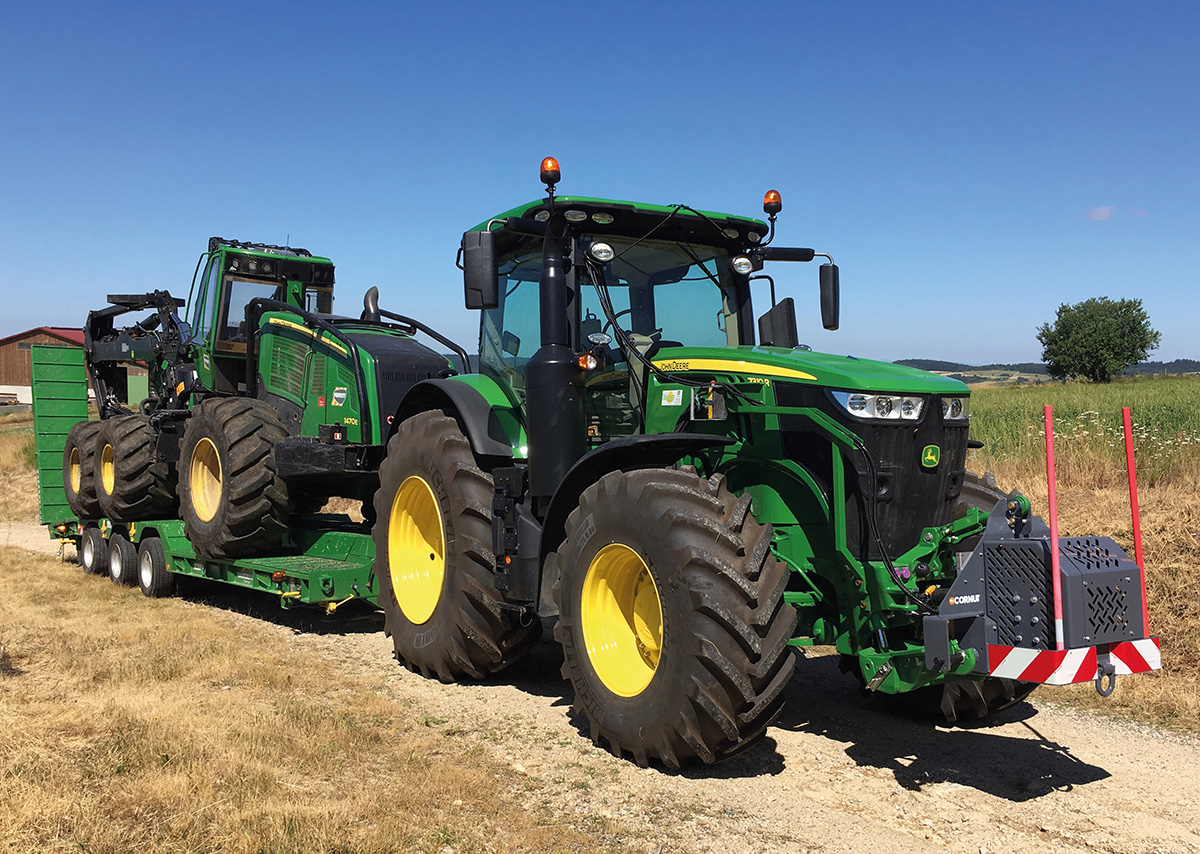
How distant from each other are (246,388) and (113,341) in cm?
320

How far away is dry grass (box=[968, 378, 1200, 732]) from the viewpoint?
6402mm

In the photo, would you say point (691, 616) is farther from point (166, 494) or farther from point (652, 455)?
point (166, 494)

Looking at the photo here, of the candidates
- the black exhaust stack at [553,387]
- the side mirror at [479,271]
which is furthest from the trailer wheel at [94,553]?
the side mirror at [479,271]

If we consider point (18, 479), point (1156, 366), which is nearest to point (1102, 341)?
point (1156, 366)

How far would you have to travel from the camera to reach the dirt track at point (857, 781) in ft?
13.8

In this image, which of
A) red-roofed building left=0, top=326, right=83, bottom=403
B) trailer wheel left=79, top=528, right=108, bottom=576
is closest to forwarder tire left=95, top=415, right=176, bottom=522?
trailer wheel left=79, top=528, right=108, bottom=576

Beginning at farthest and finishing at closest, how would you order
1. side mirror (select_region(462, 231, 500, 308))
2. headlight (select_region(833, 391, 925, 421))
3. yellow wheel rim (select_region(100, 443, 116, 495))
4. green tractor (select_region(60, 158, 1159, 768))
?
yellow wheel rim (select_region(100, 443, 116, 495)) → side mirror (select_region(462, 231, 500, 308)) → headlight (select_region(833, 391, 925, 421)) → green tractor (select_region(60, 158, 1159, 768))

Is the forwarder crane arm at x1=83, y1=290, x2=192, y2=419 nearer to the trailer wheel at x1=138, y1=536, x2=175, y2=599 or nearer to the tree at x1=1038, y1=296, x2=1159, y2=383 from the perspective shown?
the trailer wheel at x1=138, y1=536, x2=175, y2=599

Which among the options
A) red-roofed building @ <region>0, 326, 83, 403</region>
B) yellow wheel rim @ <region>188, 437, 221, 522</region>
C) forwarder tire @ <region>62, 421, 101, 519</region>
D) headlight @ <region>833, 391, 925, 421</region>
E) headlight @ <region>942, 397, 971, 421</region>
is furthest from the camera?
red-roofed building @ <region>0, 326, 83, 403</region>

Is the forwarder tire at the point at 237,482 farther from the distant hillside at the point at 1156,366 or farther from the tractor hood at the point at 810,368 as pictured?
the distant hillside at the point at 1156,366

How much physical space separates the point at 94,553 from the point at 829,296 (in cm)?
914

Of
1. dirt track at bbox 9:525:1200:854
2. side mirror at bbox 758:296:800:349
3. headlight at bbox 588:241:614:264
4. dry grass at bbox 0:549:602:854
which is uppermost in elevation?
headlight at bbox 588:241:614:264

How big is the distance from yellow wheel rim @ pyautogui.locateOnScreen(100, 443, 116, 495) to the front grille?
29.6 feet

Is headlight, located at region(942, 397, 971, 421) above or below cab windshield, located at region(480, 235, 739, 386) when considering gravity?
below
